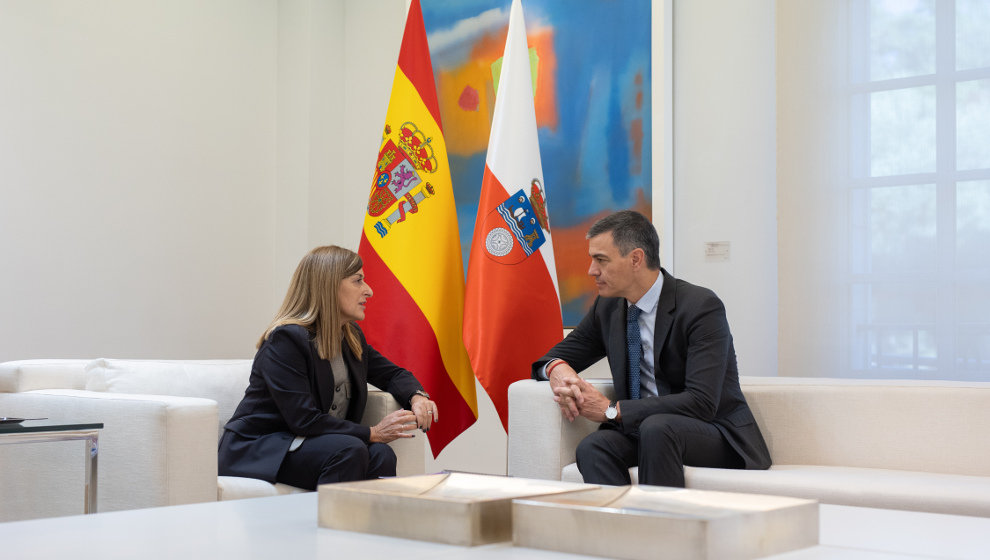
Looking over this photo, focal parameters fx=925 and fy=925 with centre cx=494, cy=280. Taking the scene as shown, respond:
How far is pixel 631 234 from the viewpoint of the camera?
299 centimetres

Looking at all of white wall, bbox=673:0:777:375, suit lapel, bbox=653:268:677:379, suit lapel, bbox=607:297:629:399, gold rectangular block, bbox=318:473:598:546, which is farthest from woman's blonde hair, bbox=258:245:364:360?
gold rectangular block, bbox=318:473:598:546

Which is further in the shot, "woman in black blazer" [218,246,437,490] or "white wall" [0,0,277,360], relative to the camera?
"white wall" [0,0,277,360]

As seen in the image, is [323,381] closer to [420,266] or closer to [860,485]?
[420,266]

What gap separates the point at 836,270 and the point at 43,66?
3.61 m

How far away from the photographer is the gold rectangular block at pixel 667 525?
2.77 feet

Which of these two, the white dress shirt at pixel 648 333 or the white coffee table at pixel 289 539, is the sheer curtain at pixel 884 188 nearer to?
the white dress shirt at pixel 648 333

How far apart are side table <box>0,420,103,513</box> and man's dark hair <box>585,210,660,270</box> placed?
161 centimetres

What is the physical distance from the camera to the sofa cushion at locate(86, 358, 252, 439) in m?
3.04

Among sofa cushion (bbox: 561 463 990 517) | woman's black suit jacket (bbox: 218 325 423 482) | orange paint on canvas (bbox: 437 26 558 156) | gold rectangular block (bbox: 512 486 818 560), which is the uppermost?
orange paint on canvas (bbox: 437 26 558 156)

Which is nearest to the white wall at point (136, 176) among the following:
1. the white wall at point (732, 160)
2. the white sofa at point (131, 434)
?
the white sofa at point (131, 434)

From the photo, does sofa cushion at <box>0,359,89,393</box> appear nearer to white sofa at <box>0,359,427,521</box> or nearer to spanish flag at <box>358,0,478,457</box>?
white sofa at <box>0,359,427,521</box>

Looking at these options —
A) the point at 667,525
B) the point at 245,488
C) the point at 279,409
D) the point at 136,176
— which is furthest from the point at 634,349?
the point at 136,176

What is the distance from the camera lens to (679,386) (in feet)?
9.48

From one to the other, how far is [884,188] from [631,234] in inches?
49.4
